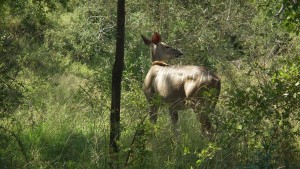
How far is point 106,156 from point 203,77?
262 centimetres

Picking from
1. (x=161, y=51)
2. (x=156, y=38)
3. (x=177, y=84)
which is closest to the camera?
(x=177, y=84)

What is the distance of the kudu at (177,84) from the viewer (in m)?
7.28

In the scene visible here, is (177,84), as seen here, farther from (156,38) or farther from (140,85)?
Result: (140,85)

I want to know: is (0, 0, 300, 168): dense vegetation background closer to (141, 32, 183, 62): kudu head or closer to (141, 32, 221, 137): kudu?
(141, 32, 221, 137): kudu

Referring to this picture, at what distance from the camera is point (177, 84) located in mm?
8414

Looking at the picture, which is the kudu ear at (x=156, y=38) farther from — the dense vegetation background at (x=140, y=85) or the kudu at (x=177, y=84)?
the dense vegetation background at (x=140, y=85)

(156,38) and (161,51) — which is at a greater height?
(156,38)

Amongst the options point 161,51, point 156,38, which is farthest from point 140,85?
point 156,38

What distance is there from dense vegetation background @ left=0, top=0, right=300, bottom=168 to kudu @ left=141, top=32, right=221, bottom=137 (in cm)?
24

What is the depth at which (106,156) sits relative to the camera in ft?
18.4

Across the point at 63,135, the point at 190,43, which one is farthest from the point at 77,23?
the point at 63,135

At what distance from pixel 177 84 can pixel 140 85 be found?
121 inches

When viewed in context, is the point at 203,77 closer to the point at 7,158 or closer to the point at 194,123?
the point at 194,123

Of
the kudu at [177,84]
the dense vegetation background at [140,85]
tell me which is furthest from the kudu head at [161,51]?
the dense vegetation background at [140,85]
